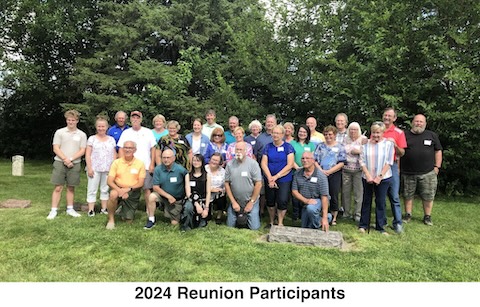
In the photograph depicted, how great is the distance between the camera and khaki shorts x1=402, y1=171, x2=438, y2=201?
19.5ft

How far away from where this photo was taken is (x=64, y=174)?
18.8 feet

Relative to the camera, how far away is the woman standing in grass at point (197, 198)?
5262 mm

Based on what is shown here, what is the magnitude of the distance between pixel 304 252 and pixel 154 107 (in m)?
8.62

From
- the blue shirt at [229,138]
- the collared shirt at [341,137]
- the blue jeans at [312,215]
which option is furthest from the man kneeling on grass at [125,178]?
the collared shirt at [341,137]

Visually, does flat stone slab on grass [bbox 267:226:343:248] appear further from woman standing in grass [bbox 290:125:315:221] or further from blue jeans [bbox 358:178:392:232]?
woman standing in grass [bbox 290:125:315:221]

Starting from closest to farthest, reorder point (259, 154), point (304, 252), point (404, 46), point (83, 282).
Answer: point (83, 282) → point (304, 252) → point (259, 154) → point (404, 46)

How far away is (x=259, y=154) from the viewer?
5977 mm

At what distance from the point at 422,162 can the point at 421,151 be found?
0.18m

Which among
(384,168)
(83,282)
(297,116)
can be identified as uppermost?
(297,116)

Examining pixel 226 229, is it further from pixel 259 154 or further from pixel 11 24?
pixel 11 24

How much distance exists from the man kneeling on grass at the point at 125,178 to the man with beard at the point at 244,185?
4.30 feet

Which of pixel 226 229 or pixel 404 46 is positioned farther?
pixel 404 46

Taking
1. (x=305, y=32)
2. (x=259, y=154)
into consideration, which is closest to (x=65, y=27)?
(x=305, y=32)

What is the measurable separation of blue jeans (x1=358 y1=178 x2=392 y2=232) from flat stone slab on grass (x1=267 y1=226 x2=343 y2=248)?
83cm
